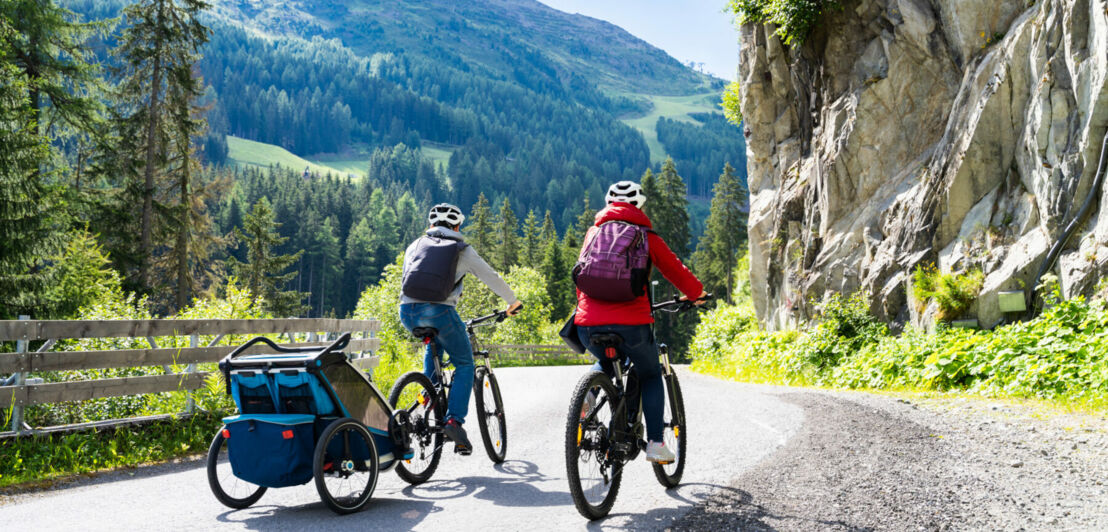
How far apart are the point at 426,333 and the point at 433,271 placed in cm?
53

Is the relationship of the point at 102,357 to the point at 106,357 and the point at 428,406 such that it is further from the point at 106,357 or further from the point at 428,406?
the point at 428,406

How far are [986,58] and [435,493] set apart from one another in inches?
567

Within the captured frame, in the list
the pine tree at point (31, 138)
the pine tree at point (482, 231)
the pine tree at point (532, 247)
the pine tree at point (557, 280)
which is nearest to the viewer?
the pine tree at point (31, 138)

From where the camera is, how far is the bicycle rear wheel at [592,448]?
14.0 ft

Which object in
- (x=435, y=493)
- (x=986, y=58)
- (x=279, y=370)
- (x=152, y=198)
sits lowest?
(x=435, y=493)

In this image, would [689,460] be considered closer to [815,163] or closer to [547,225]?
[815,163]

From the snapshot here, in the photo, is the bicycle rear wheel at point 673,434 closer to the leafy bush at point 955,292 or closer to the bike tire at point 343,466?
the bike tire at point 343,466

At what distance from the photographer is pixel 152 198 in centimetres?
2578

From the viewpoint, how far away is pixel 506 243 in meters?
87.1

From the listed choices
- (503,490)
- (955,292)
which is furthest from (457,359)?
(955,292)

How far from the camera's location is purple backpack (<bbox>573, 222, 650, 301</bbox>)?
4.69 meters

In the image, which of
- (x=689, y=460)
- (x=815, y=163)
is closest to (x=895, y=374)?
(x=689, y=460)

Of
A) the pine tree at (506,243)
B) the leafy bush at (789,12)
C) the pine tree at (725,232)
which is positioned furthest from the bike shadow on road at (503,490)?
the pine tree at (506,243)

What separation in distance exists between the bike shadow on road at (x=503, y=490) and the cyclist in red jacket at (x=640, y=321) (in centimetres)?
82
